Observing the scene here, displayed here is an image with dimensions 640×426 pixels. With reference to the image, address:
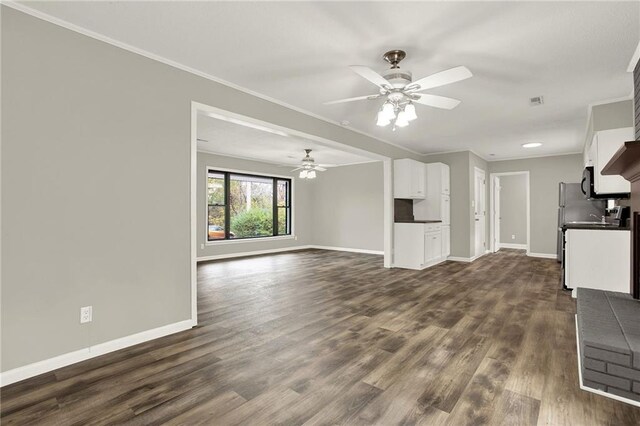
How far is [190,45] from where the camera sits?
2.70 m

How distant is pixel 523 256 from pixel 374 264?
161 inches

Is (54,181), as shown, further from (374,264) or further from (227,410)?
(374,264)

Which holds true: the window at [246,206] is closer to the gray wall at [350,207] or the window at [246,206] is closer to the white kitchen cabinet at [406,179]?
the gray wall at [350,207]

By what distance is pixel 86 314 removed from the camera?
2455mm

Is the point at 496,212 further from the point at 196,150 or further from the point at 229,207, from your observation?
the point at 196,150

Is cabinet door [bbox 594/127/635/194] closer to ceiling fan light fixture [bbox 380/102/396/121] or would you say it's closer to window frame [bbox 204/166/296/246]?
ceiling fan light fixture [bbox 380/102/396/121]

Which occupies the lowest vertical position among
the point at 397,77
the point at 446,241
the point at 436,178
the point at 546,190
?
the point at 446,241

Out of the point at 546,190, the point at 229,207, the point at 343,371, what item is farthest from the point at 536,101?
the point at 229,207

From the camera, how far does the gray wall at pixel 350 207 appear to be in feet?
28.9

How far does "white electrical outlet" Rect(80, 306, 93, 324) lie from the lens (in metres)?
2.44

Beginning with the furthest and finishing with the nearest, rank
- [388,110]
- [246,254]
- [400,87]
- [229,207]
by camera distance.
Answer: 1. [246,254]
2. [229,207]
3. [388,110]
4. [400,87]

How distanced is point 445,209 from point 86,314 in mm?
6699

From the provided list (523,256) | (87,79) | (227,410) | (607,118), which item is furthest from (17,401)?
(523,256)

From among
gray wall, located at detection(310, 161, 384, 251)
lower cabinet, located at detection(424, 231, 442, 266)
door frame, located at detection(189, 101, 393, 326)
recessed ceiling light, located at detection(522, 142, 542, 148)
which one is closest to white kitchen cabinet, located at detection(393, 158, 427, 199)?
door frame, located at detection(189, 101, 393, 326)
